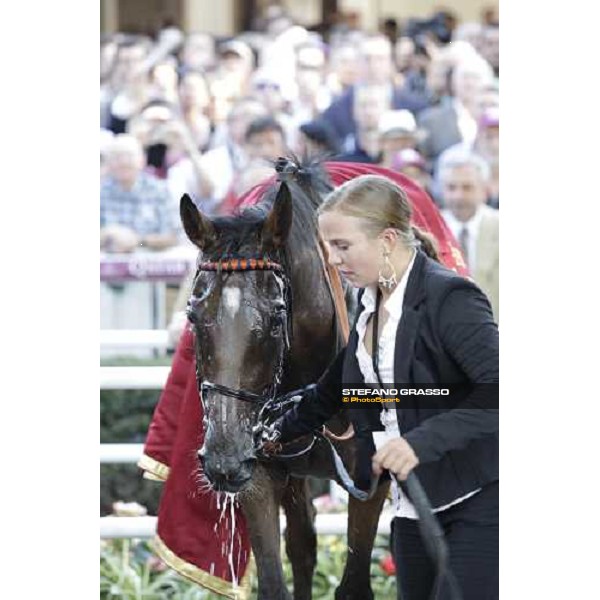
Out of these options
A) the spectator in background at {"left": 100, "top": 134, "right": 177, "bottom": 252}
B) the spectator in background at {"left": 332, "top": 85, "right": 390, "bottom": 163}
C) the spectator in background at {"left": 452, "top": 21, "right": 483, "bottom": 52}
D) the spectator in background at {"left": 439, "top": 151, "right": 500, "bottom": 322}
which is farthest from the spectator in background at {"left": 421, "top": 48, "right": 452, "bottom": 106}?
the spectator in background at {"left": 100, "top": 134, "right": 177, "bottom": 252}

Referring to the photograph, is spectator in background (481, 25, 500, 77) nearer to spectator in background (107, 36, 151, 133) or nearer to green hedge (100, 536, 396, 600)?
spectator in background (107, 36, 151, 133)

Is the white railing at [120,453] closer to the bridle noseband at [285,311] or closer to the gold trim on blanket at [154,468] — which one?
the gold trim on blanket at [154,468]

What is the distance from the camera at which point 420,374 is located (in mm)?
3809

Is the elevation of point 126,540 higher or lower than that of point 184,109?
lower

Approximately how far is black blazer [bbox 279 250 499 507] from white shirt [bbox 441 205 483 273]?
87 centimetres

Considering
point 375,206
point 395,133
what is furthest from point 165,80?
point 375,206

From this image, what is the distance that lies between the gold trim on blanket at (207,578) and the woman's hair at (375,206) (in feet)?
4.56

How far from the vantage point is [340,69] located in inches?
259

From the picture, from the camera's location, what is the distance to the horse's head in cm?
391
